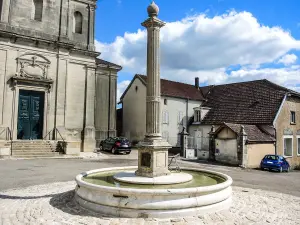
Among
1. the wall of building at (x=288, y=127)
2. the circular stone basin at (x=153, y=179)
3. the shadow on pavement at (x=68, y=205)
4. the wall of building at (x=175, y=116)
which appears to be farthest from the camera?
the wall of building at (x=175, y=116)

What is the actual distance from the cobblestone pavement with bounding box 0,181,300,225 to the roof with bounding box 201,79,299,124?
58.2ft

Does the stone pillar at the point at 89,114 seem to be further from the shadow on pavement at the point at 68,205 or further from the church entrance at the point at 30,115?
the shadow on pavement at the point at 68,205

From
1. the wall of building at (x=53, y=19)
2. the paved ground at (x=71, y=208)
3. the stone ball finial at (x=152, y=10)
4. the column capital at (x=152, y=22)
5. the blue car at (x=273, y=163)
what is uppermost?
the wall of building at (x=53, y=19)

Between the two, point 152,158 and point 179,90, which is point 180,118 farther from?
point 152,158

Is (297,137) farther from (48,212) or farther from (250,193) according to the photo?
(48,212)

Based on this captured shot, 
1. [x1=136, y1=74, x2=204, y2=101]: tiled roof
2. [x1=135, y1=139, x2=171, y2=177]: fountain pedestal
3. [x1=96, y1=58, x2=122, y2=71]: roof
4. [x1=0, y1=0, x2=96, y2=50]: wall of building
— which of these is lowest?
[x1=135, y1=139, x2=171, y2=177]: fountain pedestal

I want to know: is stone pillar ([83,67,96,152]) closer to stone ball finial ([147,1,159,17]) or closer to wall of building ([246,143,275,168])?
wall of building ([246,143,275,168])

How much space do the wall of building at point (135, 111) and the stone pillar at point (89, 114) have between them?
28.5 feet

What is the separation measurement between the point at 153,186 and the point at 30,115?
1670cm

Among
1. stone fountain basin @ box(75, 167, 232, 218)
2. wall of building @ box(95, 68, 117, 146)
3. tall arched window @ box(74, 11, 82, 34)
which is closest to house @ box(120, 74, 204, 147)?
wall of building @ box(95, 68, 117, 146)

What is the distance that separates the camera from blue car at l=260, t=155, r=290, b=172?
65.8 ft

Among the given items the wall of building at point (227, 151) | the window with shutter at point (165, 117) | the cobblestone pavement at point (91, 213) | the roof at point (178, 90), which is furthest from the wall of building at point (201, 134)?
the cobblestone pavement at point (91, 213)

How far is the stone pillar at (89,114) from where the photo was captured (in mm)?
23234

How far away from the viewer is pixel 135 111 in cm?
3341
